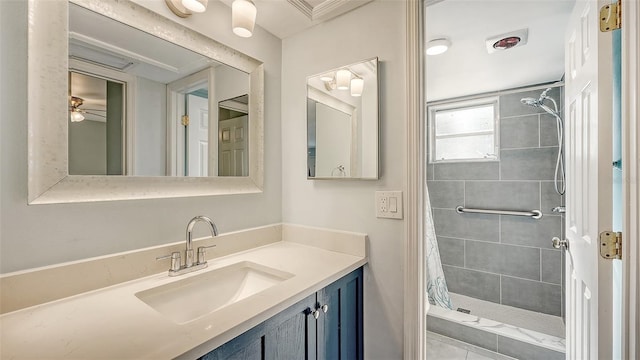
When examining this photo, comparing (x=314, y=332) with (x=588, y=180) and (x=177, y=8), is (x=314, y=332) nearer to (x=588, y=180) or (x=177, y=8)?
(x=588, y=180)

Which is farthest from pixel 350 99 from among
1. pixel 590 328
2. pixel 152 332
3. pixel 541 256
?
pixel 541 256

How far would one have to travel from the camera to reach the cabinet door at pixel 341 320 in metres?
1.02

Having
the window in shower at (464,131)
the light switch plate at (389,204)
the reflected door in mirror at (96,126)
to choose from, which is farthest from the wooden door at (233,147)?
the window in shower at (464,131)

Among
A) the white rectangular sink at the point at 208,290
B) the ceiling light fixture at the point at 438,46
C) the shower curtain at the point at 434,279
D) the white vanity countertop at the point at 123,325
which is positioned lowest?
the shower curtain at the point at 434,279

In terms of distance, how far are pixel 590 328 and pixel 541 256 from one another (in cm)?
168

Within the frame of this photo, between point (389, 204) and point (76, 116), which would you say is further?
point (389, 204)

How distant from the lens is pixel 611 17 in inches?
33.6

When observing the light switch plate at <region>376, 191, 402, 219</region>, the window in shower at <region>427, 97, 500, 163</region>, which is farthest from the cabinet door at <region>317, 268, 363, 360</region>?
the window in shower at <region>427, 97, 500, 163</region>

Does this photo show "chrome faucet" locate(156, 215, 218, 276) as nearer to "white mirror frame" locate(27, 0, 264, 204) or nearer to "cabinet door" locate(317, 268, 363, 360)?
"white mirror frame" locate(27, 0, 264, 204)

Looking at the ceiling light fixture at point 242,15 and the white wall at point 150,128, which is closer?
the white wall at point 150,128

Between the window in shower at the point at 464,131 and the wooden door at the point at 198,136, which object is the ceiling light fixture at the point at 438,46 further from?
the wooden door at the point at 198,136

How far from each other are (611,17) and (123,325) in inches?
67.8

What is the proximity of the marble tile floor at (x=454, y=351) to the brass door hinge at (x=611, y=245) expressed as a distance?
4.70ft

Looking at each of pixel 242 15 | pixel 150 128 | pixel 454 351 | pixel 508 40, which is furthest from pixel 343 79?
pixel 454 351
